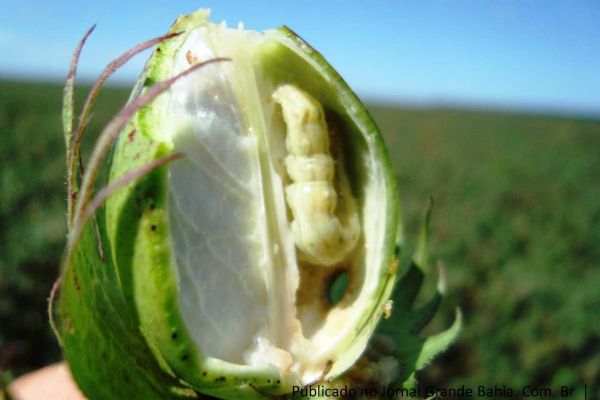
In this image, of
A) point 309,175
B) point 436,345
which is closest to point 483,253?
point 436,345

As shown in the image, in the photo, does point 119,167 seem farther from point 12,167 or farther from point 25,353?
point 12,167

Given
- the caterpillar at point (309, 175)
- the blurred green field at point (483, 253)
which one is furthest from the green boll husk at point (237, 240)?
the blurred green field at point (483, 253)

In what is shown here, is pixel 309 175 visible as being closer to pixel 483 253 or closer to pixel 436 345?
pixel 436 345

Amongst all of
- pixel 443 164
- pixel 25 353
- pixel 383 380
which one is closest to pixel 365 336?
pixel 383 380

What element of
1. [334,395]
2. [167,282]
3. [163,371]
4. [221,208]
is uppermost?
[221,208]

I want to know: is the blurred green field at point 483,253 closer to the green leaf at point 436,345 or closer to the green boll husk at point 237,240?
the green boll husk at point 237,240
